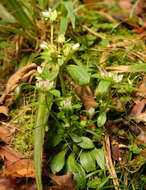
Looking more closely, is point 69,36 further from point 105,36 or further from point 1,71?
point 1,71

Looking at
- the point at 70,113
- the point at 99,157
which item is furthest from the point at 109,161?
the point at 70,113

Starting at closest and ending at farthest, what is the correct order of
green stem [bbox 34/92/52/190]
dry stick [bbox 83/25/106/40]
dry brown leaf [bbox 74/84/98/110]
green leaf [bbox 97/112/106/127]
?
green stem [bbox 34/92/52/190]
green leaf [bbox 97/112/106/127]
dry brown leaf [bbox 74/84/98/110]
dry stick [bbox 83/25/106/40]

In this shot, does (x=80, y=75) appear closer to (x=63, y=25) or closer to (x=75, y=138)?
(x=75, y=138)

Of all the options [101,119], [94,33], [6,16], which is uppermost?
[6,16]

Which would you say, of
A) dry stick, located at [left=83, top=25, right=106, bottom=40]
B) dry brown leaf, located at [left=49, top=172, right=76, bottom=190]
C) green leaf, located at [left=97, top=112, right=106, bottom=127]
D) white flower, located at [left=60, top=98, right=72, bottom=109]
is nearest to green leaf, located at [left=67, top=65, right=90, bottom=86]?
white flower, located at [left=60, top=98, right=72, bottom=109]

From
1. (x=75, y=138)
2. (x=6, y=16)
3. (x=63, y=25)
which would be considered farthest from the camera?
(x=6, y=16)

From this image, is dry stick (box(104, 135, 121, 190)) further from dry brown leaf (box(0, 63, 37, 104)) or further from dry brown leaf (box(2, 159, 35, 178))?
dry brown leaf (box(0, 63, 37, 104))
